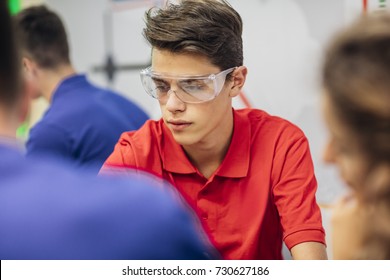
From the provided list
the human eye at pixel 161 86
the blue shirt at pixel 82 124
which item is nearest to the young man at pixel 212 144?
the human eye at pixel 161 86

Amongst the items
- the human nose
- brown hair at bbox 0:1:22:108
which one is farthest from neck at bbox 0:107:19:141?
the human nose

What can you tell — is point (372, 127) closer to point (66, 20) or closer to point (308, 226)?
point (308, 226)

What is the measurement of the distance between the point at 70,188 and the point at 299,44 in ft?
5.50

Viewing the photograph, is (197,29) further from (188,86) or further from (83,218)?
(83,218)

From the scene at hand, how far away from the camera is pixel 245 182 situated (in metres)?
1.61

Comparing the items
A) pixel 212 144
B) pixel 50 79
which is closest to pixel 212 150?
pixel 212 144

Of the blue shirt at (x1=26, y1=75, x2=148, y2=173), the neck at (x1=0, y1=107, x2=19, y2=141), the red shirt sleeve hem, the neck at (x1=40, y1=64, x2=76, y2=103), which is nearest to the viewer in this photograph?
the neck at (x1=0, y1=107, x2=19, y2=141)

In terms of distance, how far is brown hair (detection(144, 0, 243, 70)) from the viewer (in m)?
1.56

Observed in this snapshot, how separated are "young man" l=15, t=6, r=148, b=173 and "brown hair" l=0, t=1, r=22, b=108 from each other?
1.13 meters

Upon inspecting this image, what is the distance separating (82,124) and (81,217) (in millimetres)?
1466

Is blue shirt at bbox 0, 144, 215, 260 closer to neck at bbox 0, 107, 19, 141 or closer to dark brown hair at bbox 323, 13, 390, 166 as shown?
neck at bbox 0, 107, 19, 141

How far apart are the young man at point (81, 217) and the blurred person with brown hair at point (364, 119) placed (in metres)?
0.26

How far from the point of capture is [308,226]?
1.46 meters
